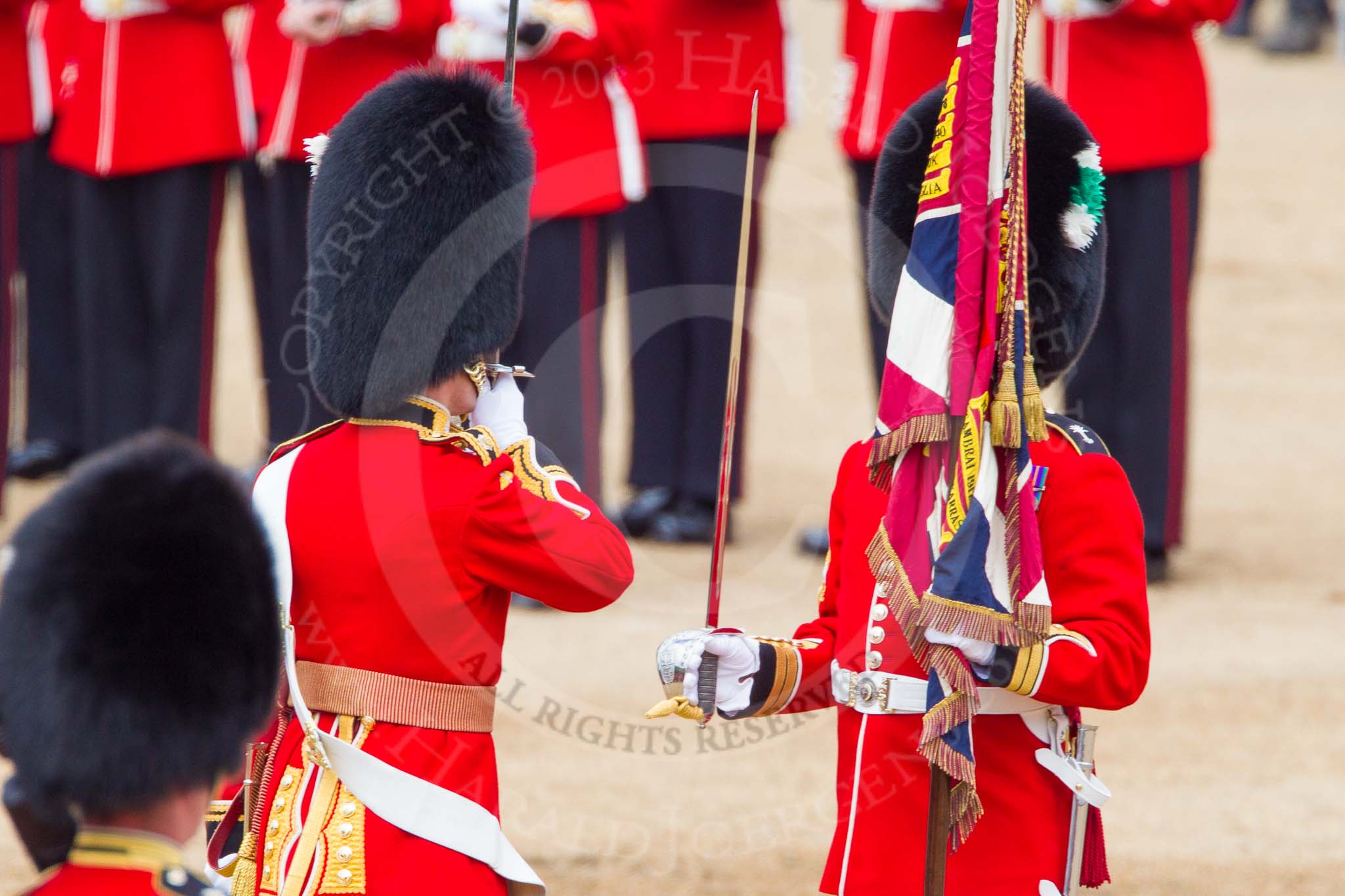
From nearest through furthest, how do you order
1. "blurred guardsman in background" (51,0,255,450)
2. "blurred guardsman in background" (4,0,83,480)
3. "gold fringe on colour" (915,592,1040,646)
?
"gold fringe on colour" (915,592,1040,646) → "blurred guardsman in background" (51,0,255,450) → "blurred guardsman in background" (4,0,83,480)

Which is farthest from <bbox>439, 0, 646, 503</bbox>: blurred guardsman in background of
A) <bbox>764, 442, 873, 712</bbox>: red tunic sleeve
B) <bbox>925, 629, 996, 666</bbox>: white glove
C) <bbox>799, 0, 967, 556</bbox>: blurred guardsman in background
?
<bbox>925, 629, 996, 666</bbox>: white glove

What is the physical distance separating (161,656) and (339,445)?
0.56 meters

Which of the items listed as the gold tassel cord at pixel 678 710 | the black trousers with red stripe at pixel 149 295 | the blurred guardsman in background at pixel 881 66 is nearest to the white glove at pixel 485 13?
the blurred guardsman in background at pixel 881 66

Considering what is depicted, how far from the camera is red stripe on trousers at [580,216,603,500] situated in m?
4.89

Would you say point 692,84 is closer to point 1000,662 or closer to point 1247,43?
point 1000,662

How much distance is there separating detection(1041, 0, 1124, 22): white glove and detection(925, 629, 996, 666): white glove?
2.97 metres

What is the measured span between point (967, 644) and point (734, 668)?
0.31 meters

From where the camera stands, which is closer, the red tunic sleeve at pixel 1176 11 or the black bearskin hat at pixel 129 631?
the black bearskin hat at pixel 129 631

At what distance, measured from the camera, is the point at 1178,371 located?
16.5 ft

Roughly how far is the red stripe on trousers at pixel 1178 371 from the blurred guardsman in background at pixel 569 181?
133cm

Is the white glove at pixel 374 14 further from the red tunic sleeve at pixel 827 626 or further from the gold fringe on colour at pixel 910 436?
the gold fringe on colour at pixel 910 436

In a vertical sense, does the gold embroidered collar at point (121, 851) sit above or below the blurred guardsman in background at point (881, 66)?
below

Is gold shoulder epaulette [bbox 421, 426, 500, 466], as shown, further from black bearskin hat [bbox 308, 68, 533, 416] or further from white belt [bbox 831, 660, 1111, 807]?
white belt [bbox 831, 660, 1111, 807]

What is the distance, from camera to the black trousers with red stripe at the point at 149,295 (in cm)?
533
